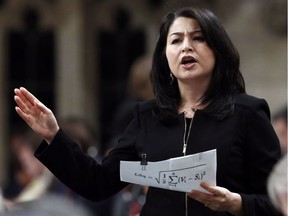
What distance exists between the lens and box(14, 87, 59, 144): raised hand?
12.2ft

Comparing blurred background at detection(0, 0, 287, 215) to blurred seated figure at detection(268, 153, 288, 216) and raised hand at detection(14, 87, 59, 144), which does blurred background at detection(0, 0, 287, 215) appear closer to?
raised hand at detection(14, 87, 59, 144)

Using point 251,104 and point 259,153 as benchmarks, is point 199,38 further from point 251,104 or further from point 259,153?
point 259,153

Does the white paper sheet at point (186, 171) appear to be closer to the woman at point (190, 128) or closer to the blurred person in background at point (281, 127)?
the woman at point (190, 128)

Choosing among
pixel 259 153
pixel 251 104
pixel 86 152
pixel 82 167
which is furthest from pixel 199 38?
pixel 86 152

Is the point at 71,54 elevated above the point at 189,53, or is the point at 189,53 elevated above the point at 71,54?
the point at 189,53

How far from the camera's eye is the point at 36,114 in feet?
12.3

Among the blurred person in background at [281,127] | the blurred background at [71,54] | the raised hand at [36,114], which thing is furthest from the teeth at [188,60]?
the blurred background at [71,54]

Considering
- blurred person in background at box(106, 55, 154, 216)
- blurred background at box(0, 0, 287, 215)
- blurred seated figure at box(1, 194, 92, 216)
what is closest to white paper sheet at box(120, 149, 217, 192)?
blurred seated figure at box(1, 194, 92, 216)

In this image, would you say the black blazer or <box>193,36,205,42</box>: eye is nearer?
the black blazer

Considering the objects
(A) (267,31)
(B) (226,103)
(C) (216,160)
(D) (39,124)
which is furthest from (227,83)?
(A) (267,31)

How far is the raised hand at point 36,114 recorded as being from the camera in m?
3.71

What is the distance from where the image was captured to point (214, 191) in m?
3.38

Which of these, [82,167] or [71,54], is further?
[71,54]

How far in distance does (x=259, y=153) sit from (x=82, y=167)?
553mm
